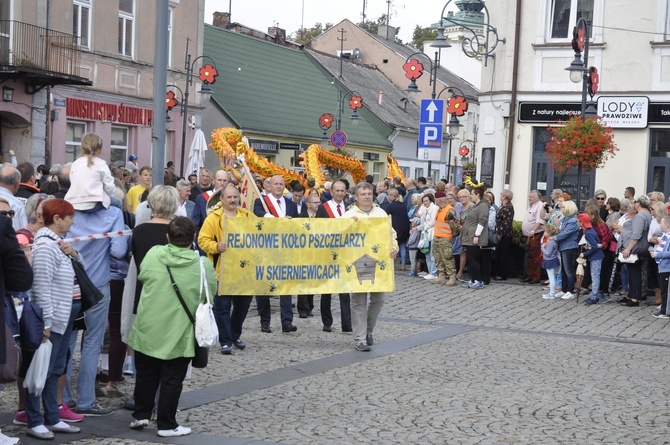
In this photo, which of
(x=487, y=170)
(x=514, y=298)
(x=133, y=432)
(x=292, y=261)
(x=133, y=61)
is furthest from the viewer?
(x=133, y=61)

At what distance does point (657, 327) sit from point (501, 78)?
43.8 ft

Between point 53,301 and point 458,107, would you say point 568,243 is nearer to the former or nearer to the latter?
point 53,301

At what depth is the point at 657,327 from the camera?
49.0 feet

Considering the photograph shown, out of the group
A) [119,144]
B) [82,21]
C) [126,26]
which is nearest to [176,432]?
[82,21]

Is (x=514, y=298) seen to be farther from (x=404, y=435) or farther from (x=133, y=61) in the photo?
(x=133, y=61)

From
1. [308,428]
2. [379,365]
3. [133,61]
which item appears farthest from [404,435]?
[133,61]

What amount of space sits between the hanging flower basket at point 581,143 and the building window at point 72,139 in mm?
13984

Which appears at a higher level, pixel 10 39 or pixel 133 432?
pixel 10 39

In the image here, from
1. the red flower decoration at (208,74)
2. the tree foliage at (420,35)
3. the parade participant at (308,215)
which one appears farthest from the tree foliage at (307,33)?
the parade participant at (308,215)

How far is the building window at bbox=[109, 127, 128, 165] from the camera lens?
A: 1224 inches

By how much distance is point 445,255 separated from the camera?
1975cm

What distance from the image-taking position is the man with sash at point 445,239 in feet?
64.8

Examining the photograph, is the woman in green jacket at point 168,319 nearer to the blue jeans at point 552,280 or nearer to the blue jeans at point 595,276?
the blue jeans at point 595,276

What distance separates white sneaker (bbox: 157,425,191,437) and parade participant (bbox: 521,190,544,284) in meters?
13.3
